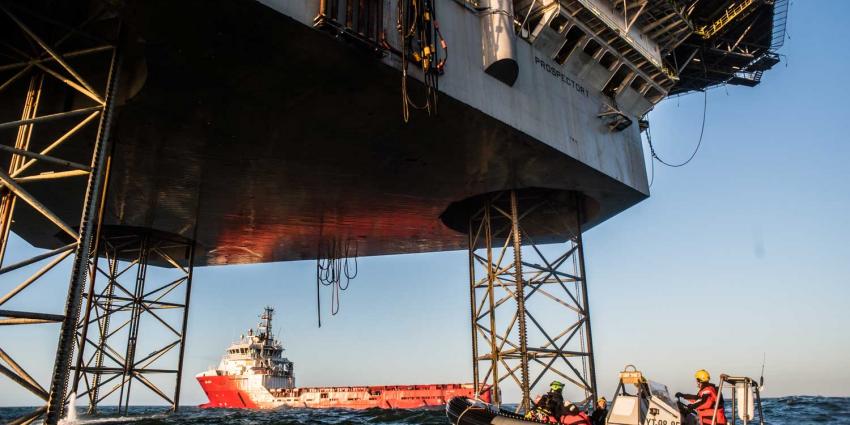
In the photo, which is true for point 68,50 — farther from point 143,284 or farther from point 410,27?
point 143,284

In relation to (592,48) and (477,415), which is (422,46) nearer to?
(592,48)

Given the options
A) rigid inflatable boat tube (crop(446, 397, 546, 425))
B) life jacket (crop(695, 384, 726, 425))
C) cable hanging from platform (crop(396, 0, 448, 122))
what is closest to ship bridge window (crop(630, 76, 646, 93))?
cable hanging from platform (crop(396, 0, 448, 122))

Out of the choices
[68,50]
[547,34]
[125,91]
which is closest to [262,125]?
[125,91]

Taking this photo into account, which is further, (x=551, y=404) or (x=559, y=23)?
(x=559, y=23)

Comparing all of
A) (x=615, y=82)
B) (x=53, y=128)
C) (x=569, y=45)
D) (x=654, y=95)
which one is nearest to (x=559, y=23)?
(x=569, y=45)

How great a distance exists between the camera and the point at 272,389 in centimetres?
5156

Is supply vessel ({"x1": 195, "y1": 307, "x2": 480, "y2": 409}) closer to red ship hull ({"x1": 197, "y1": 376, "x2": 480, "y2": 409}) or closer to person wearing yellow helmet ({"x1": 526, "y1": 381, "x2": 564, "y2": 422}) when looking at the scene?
red ship hull ({"x1": 197, "y1": 376, "x2": 480, "y2": 409})

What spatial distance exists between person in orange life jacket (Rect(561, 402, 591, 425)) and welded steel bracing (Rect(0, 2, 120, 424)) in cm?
→ 803

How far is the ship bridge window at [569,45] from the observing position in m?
16.3

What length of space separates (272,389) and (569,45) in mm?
45126

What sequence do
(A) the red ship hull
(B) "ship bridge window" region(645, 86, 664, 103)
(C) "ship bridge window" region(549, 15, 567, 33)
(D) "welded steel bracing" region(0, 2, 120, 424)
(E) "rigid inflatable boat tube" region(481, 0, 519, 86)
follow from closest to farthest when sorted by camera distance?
(D) "welded steel bracing" region(0, 2, 120, 424)
(E) "rigid inflatable boat tube" region(481, 0, 519, 86)
(C) "ship bridge window" region(549, 15, 567, 33)
(B) "ship bridge window" region(645, 86, 664, 103)
(A) the red ship hull

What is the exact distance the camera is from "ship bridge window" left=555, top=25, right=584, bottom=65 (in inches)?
642

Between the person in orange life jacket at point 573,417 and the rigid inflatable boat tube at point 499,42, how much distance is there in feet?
25.4

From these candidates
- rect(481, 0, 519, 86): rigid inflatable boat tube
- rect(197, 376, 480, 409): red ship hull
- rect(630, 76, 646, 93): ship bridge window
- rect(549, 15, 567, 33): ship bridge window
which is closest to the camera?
rect(481, 0, 519, 86): rigid inflatable boat tube
